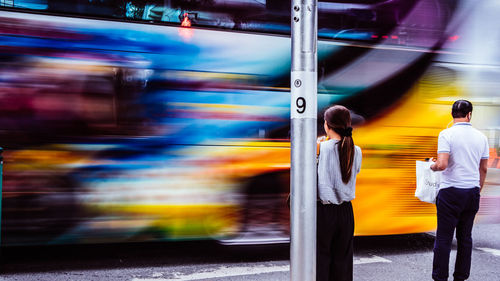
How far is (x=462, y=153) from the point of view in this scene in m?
4.79

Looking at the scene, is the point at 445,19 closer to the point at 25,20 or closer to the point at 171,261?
the point at 171,261

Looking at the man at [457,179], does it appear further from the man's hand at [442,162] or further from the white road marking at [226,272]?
the white road marking at [226,272]

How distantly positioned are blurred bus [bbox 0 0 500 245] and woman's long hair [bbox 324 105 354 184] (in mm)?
2148

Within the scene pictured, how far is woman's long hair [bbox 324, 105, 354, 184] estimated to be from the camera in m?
3.95

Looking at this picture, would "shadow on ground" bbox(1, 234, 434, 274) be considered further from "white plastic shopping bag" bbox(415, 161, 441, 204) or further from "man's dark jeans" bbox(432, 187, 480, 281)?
"man's dark jeans" bbox(432, 187, 480, 281)

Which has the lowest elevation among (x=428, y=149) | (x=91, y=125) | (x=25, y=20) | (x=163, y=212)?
(x=163, y=212)

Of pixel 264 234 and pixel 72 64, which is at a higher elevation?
pixel 72 64

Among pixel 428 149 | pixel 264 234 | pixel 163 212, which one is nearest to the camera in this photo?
pixel 163 212

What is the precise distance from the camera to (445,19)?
6.74m

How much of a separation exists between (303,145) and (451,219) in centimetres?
190

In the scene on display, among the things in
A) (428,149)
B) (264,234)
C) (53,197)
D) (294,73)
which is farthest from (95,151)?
(428,149)

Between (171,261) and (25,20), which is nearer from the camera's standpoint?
(25,20)

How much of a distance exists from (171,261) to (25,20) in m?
3.04

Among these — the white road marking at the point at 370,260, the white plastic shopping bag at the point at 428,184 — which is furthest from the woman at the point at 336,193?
the white road marking at the point at 370,260
